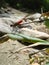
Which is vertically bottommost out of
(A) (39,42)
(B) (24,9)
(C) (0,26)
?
(B) (24,9)

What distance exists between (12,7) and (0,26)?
4.98 metres

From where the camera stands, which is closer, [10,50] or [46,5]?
[10,50]

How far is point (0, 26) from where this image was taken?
4633 millimetres

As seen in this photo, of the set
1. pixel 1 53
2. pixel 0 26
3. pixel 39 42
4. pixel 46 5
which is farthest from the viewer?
pixel 46 5

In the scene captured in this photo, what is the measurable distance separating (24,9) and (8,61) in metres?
6.22

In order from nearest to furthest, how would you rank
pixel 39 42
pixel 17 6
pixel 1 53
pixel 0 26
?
pixel 39 42
pixel 1 53
pixel 0 26
pixel 17 6

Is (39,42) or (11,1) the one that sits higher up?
(39,42)

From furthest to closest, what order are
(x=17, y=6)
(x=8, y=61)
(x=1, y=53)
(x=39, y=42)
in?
(x=17, y=6) < (x=1, y=53) < (x=8, y=61) < (x=39, y=42)

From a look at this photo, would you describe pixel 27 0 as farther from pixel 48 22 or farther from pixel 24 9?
pixel 48 22

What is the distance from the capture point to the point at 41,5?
9016 millimetres

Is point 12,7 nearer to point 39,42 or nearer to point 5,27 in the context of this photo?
point 5,27

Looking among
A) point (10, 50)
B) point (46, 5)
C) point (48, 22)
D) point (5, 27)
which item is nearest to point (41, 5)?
point (46, 5)

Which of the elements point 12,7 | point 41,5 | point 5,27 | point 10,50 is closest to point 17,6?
point 12,7

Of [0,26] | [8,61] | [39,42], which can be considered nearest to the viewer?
[39,42]
